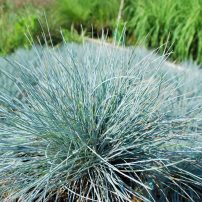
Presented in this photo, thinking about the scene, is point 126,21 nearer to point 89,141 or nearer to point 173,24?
point 173,24

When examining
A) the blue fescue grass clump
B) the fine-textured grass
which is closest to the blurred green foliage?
the fine-textured grass

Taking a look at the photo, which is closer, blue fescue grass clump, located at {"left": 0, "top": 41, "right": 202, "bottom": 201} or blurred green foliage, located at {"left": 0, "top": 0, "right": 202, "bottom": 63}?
blue fescue grass clump, located at {"left": 0, "top": 41, "right": 202, "bottom": 201}

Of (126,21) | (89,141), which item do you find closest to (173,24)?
(126,21)

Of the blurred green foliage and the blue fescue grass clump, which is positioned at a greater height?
the blue fescue grass clump

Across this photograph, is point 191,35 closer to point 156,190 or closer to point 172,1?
point 172,1

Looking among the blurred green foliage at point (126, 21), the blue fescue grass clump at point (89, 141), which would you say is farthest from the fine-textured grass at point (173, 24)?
the blue fescue grass clump at point (89, 141)

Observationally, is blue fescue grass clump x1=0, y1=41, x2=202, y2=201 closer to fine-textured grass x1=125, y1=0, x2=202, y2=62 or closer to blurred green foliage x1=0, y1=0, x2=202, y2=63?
blurred green foliage x1=0, y1=0, x2=202, y2=63
